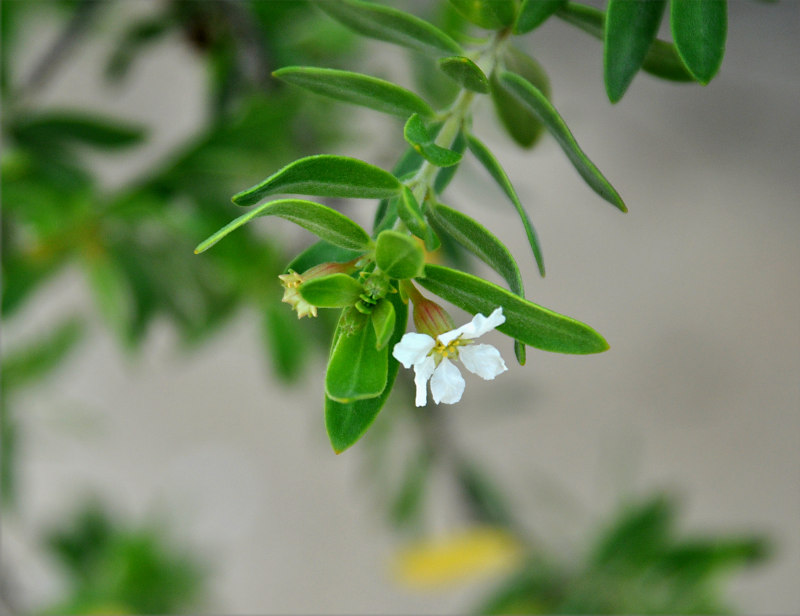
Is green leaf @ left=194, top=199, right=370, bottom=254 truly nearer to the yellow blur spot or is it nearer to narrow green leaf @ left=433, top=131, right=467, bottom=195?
narrow green leaf @ left=433, top=131, right=467, bottom=195

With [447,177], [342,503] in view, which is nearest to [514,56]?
[447,177]

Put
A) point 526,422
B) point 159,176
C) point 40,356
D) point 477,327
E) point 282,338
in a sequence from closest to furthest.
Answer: point 477,327, point 159,176, point 282,338, point 40,356, point 526,422

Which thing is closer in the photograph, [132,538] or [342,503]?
[132,538]

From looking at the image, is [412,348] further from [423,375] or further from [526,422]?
[526,422]

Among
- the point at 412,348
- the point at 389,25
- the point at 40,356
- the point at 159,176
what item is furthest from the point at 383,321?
the point at 40,356

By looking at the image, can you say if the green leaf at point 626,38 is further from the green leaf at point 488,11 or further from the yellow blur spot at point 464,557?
the yellow blur spot at point 464,557

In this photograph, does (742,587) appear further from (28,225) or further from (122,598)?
(28,225)

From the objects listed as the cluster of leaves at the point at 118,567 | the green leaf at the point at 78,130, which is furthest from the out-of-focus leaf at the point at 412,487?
the green leaf at the point at 78,130
